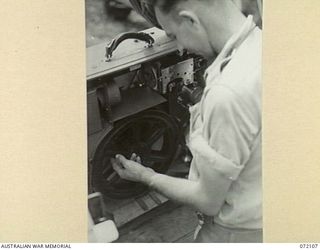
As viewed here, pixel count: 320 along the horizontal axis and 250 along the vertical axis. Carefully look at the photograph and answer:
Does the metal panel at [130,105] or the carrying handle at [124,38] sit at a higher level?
the carrying handle at [124,38]

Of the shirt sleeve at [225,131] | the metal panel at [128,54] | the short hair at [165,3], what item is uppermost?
the short hair at [165,3]

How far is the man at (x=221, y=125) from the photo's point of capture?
120cm

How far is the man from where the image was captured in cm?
120

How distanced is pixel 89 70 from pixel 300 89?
0.46m

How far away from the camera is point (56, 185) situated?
48.4 inches

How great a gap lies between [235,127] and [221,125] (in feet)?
0.10

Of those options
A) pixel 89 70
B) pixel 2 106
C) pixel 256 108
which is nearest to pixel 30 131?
pixel 2 106

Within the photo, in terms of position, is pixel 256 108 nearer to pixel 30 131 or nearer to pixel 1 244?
pixel 30 131

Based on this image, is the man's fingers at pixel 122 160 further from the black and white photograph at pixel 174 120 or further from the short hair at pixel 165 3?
the short hair at pixel 165 3

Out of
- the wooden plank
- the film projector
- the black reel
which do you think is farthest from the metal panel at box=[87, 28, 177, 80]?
the wooden plank

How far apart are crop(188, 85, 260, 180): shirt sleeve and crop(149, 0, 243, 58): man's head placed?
100mm

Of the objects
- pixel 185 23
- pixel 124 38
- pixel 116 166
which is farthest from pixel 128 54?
pixel 116 166

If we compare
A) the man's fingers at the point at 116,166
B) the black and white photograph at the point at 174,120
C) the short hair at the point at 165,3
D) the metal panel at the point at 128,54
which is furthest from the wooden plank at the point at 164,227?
the short hair at the point at 165,3

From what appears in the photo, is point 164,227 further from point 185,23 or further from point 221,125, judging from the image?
point 185,23
